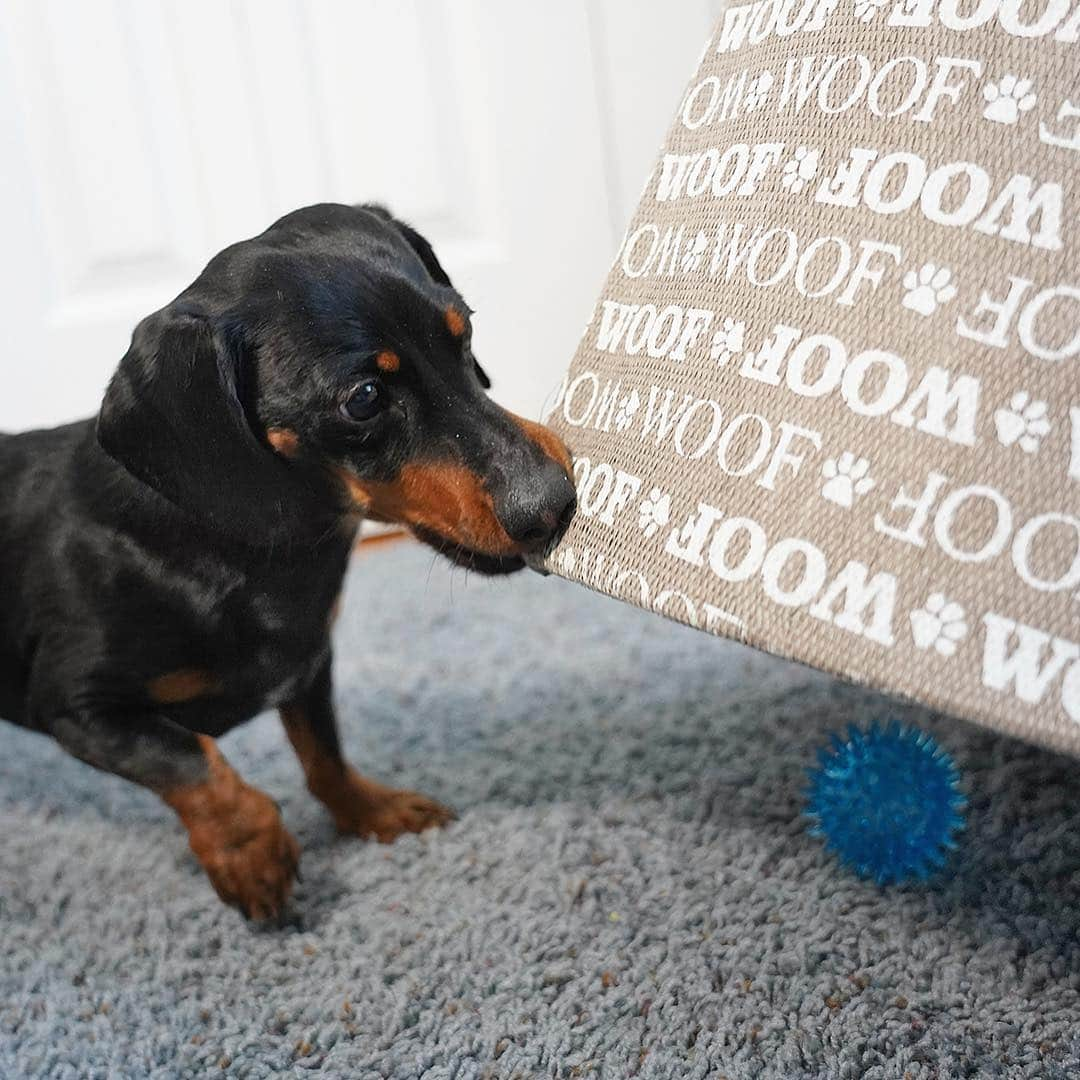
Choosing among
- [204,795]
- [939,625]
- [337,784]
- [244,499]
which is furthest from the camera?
[337,784]

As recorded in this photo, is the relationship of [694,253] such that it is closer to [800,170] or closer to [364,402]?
[800,170]

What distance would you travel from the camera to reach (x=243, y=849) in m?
1.17

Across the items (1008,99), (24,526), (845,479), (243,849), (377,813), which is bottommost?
(377,813)

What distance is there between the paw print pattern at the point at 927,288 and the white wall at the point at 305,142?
150 cm

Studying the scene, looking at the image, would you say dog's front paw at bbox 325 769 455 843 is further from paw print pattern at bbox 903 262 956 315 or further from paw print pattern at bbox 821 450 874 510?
paw print pattern at bbox 903 262 956 315

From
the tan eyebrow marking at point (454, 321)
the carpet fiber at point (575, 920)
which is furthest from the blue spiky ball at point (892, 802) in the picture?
the tan eyebrow marking at point (454, 321)

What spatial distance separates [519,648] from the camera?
1.80 meters

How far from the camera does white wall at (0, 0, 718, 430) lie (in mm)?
2115

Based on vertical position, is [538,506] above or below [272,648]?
above

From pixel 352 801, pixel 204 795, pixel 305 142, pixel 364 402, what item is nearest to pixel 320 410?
pixel 364 402

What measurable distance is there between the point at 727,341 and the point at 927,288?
0.55 ft

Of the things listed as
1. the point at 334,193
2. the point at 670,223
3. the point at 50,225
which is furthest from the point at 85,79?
the point at 670,223

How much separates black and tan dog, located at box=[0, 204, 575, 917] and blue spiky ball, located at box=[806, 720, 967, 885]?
13.6 inches

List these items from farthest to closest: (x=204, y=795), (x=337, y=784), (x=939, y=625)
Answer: (x=337, y=784) < (x=204, y=795) < (x=939, y=625)
